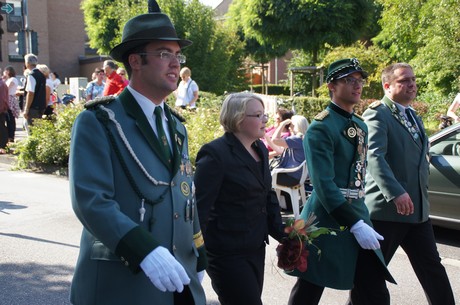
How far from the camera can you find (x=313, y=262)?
3.70 meters

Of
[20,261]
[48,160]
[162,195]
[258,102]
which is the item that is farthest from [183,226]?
[48,160]

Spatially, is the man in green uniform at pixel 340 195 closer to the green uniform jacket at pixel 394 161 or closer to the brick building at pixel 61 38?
the green uniform jacket at pixel 394 161

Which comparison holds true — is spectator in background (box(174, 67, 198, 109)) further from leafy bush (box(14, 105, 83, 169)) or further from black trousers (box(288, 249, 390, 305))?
black trousers (box(288, 249, 390, 305))

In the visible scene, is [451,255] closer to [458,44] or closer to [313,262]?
[313,262]

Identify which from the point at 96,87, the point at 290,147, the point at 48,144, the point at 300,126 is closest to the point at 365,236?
the point at 290,147

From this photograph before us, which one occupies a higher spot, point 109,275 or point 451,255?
point 109,275

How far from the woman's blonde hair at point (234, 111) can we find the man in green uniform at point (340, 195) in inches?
17.2

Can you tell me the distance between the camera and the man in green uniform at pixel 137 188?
2.17 meters

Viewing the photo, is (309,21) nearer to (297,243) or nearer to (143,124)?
(297,243)

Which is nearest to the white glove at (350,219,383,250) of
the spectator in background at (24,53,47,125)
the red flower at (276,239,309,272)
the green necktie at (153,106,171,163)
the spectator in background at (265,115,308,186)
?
the red flower at (276,239,309,272)

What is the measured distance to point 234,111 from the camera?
3645 millimetres

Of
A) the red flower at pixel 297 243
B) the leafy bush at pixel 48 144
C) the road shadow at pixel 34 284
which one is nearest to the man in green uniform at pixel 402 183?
the red flower at pixel 297 243

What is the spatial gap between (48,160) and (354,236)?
8.97 m

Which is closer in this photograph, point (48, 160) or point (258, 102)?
point (258, 102)
